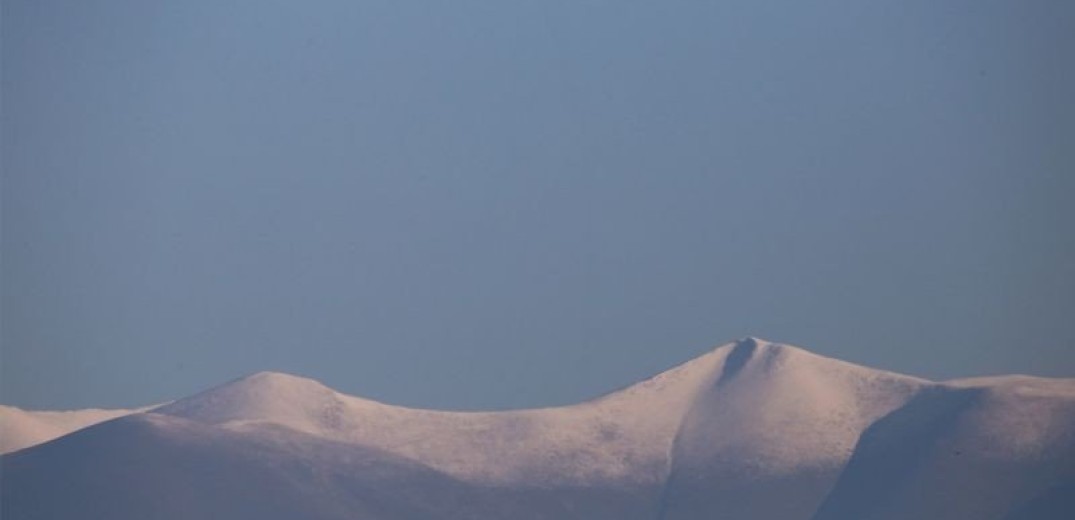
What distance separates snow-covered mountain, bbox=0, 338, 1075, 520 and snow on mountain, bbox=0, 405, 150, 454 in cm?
63

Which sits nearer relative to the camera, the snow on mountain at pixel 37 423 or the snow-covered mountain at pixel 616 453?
the snow-covered mountain at pixel 616 453

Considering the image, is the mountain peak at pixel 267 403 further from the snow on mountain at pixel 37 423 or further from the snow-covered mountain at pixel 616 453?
the snow on mountain at pixel 37 423

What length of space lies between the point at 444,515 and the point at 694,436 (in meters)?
25.6

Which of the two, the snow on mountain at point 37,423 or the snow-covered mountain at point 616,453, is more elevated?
the snow on mountain at point 37,423

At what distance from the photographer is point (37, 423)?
439 ft

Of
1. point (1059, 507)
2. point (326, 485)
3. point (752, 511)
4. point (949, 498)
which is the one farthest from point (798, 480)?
point (326, 485)

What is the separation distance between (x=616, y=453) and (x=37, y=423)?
46.1 metres

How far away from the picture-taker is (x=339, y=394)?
442 feet

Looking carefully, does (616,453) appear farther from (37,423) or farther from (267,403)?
(37,423)

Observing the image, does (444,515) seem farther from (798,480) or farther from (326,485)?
(798,480)

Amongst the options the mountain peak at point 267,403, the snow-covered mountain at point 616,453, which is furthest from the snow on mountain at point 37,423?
the mountain peak at point 267,403

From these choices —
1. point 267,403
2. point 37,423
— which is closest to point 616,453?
point 267,403

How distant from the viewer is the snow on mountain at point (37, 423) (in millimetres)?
127625

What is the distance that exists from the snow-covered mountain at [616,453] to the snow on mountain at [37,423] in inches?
24.7
